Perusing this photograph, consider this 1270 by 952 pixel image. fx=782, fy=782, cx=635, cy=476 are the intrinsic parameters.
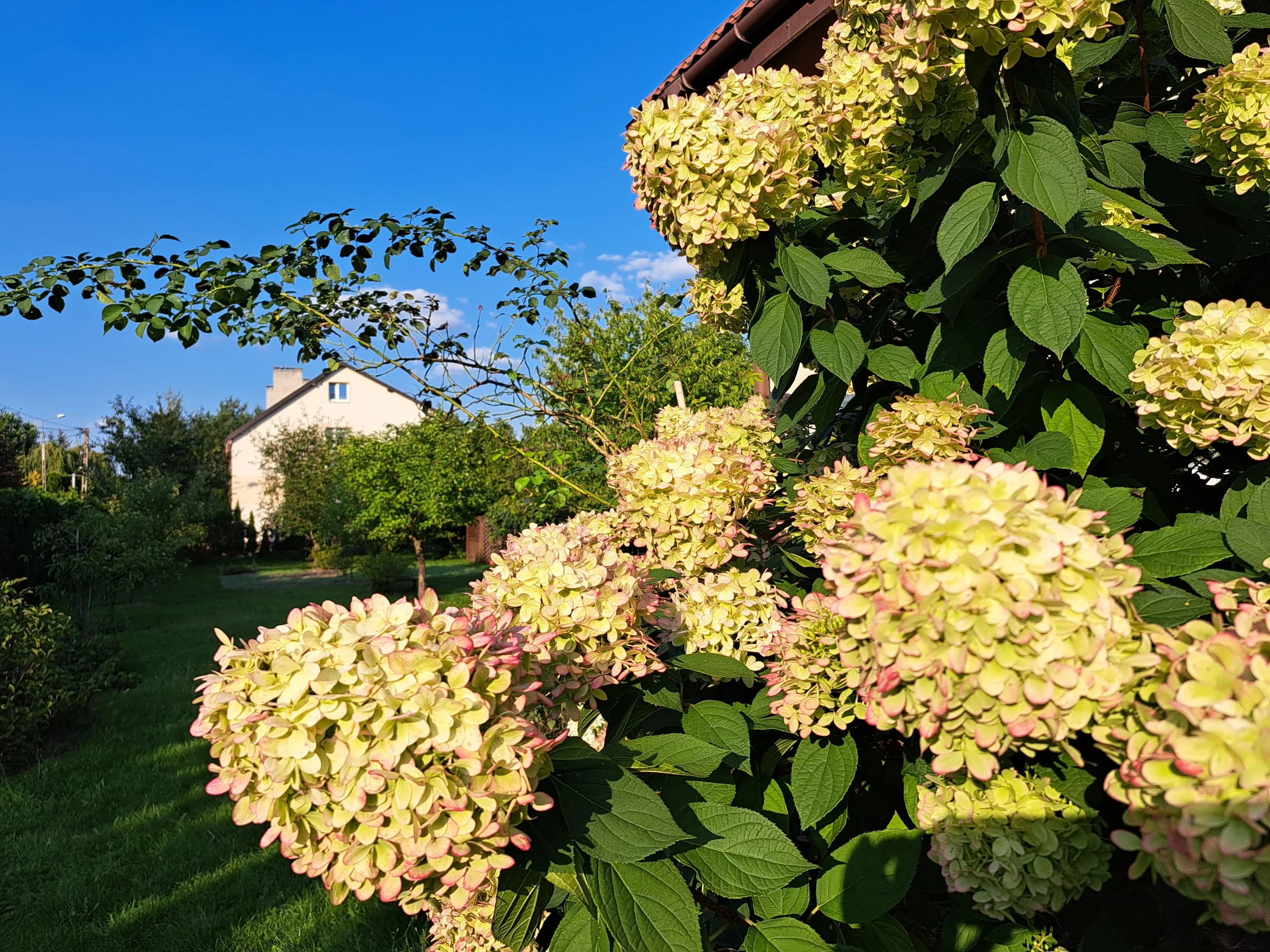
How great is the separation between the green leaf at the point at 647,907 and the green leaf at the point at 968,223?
3.44 ft

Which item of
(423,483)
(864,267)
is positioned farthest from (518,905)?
(423,483)

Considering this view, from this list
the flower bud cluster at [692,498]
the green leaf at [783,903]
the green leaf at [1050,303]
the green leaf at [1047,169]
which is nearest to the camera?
the green leaf at [1047,169]

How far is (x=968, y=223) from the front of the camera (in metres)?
1.33

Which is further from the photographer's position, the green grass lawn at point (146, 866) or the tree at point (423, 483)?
the tree at point (423, 483)

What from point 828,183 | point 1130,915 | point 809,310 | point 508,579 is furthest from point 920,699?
point 828,183

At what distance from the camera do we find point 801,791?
1480 millimetres

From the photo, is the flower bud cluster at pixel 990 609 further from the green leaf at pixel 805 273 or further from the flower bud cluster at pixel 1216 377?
the green leaf at pixel 805 273

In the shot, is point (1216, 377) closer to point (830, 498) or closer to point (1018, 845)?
point (830, 498)

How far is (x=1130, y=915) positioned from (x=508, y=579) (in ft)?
4.89

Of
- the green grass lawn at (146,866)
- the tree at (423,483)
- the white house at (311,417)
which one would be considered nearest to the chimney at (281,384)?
the white house at (311,417)

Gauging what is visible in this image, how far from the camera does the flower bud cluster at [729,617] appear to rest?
1.84m

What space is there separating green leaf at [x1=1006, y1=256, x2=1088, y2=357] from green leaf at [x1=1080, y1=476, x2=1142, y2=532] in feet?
0.87

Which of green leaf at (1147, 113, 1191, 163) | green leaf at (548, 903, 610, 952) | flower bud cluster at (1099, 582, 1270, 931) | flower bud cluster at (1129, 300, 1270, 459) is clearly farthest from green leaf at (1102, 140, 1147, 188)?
green leaf at (548, 903, 610, 952)

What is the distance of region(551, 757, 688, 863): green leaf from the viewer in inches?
43.4
